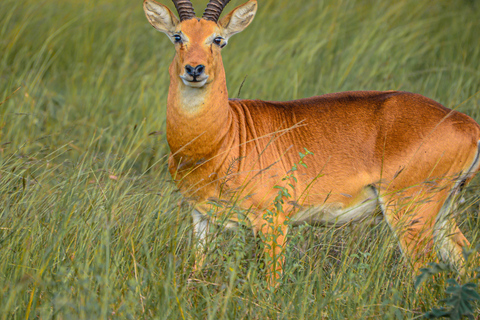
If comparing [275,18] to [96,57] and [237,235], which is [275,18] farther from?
[237,235]

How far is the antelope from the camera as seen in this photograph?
3.84m

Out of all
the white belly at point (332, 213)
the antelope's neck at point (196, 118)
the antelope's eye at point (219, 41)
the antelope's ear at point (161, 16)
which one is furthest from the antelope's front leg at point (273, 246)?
the antelope's ear at point (161, 16)

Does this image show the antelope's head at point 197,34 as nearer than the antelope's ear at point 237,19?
Yes

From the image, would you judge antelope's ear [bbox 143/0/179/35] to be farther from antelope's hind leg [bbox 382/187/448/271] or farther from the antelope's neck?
antelope's hind leg [bbox 382/187/448/271]

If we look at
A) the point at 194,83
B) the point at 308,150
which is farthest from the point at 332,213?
the point at 194,83

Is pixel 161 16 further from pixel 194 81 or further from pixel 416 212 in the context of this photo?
pixel 416 212

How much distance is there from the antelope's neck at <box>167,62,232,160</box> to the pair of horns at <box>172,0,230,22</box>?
416 mm

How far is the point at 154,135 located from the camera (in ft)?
19.5

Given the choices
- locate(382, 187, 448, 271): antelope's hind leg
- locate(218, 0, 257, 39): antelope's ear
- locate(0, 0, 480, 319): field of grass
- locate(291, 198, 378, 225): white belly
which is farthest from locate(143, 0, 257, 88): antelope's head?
locate(382, 187, 448, 271): antelope's hind leg

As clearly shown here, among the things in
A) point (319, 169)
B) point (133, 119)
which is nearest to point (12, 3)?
point (133, 119)

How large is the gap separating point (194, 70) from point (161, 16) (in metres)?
0.76

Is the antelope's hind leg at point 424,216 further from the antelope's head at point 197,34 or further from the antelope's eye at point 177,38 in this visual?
the antelope's eye at point 177,38

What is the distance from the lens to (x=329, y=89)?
684 centimetres

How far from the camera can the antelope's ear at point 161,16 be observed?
4.08 metres
